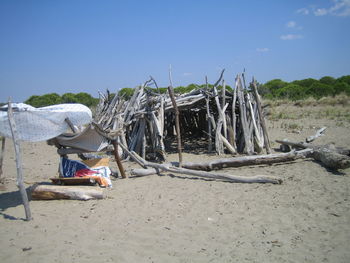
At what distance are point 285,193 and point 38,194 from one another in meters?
4.09

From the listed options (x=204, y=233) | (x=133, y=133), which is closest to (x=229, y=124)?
(x=133, y=133)

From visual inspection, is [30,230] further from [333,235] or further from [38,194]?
[333,235]

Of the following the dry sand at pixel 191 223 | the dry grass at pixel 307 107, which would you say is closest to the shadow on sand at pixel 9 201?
the dry sand at pixel 191 223

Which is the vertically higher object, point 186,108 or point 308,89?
point 308,89

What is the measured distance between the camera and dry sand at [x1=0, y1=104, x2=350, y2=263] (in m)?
3.00

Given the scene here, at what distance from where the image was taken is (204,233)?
3.44 metres

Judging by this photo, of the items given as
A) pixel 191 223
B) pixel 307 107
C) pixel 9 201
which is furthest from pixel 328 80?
pixel 9 201

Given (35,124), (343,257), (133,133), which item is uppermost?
(35,124)

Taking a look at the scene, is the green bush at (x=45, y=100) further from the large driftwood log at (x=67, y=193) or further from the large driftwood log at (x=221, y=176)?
the large driftwood log at (x=67, y=193)

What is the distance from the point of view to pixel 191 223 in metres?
3.71

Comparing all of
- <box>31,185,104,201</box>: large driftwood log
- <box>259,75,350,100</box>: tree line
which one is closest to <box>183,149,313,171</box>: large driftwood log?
<box>31,185,104,201</box>: large driftwood log

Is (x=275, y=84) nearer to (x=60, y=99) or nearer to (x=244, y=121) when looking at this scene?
(x=60, y=99)

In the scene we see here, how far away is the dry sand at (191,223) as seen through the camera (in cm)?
300

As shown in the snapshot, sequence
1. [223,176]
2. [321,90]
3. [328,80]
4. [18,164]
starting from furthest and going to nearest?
[328,80] → [321,90] → [223,176] → [18,164]
